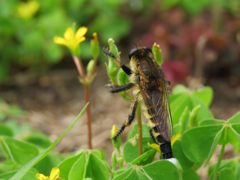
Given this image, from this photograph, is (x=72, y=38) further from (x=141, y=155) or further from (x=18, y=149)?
(x=141, y=155)

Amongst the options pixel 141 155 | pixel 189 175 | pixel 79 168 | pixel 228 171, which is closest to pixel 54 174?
pixel 79 168

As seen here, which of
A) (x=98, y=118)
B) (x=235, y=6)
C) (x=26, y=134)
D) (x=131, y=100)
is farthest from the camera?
(x=235, y=6)

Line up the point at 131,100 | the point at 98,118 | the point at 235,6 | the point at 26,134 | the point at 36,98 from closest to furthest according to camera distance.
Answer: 1. the point at 131,100
2. the point at 26,134
3. the point at 98,118
4. the point at 36,98
5. the point at 235,6

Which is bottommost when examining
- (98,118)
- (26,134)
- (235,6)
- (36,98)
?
(26,134)

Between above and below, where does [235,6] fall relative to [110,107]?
above

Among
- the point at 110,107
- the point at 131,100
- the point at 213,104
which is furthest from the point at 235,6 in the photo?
the point at 131,100

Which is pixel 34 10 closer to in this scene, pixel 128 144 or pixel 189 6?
pixel 189 6
